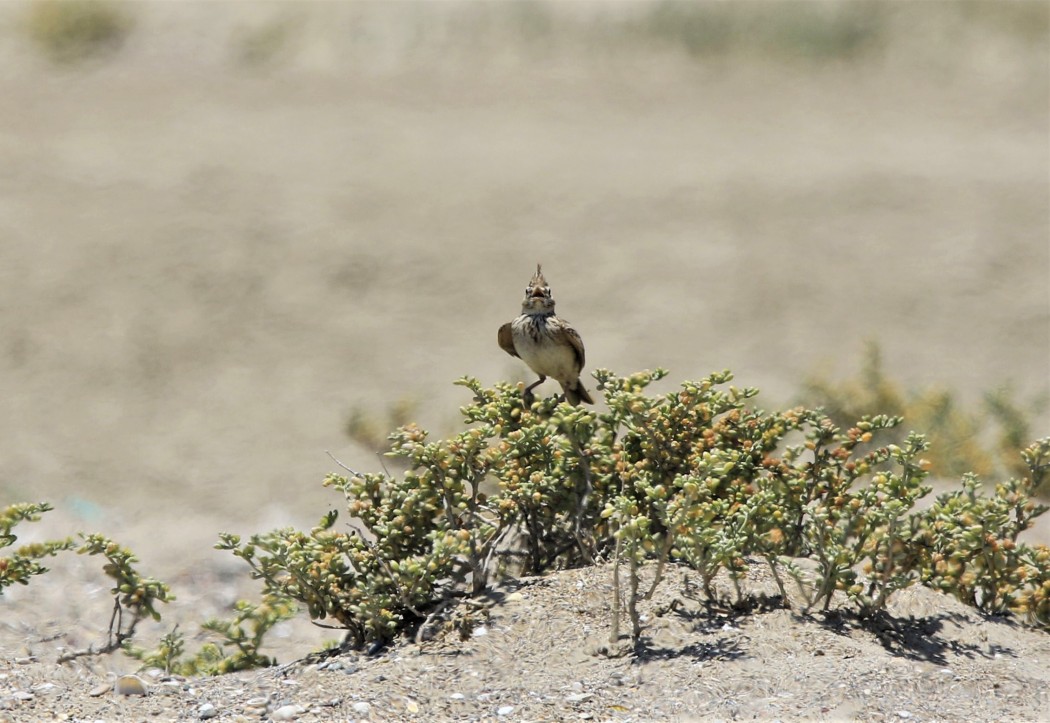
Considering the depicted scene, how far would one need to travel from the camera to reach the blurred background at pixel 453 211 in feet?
38.6

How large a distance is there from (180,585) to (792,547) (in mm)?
2955

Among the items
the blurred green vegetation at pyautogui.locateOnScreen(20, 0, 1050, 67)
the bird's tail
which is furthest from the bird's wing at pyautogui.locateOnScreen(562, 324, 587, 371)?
the blurred green vegetation at pyautogui.locateOnScreen(20, 0, 1050, 67)

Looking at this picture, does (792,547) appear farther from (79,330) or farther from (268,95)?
(268,95)

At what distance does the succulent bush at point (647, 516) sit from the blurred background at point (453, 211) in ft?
16.5

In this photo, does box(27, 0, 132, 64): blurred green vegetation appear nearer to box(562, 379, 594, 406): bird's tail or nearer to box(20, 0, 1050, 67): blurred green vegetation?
box(20, 0, 1050, 67): blurred green vegetation

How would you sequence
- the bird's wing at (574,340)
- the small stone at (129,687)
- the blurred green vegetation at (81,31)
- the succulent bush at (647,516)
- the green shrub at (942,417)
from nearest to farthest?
the small stone at (129,687)
the succulent bush at (647,516)
the bird's wing at (574,340)
the green shrub at (942,417)
the blurred green vegetation at (81,31)

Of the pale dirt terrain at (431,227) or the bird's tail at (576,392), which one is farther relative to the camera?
the pale dirt terrain at (431,227)

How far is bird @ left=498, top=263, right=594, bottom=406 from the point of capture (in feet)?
18.2

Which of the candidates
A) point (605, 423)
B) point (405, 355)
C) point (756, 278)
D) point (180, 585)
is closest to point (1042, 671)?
point (605, 423)

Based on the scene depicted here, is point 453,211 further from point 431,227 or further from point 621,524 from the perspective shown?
point 621,524

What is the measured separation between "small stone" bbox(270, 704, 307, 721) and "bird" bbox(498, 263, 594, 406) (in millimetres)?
2085

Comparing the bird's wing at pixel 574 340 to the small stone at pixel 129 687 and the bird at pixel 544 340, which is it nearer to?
the bird at pixel 544 340

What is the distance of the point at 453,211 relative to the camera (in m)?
14.1

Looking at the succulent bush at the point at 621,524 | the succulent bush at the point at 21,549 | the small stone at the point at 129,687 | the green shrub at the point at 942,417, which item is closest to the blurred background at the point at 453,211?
the green shrub at the point at 942,417
